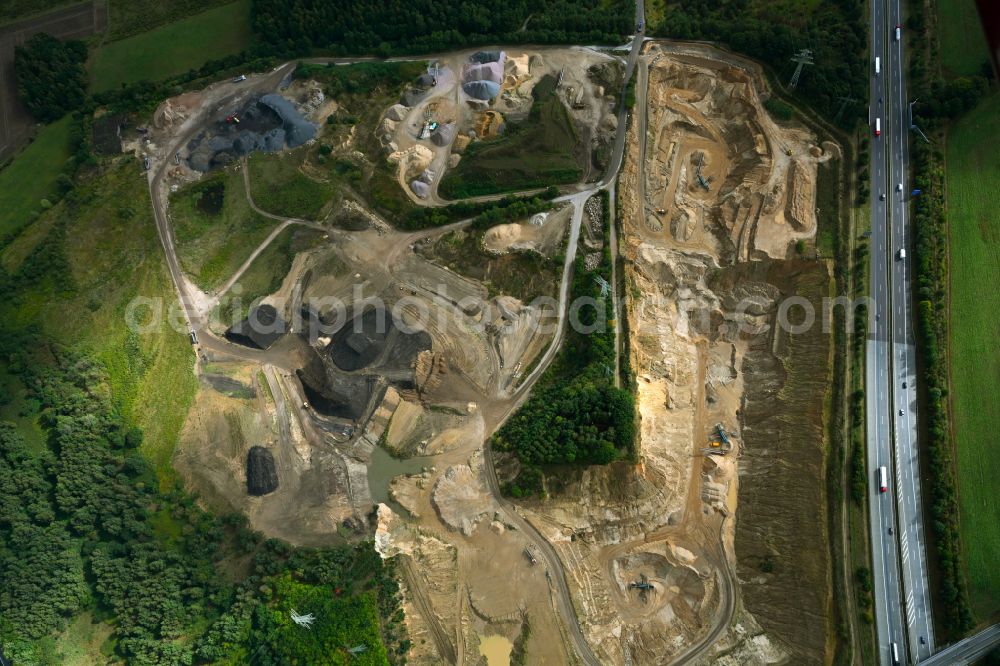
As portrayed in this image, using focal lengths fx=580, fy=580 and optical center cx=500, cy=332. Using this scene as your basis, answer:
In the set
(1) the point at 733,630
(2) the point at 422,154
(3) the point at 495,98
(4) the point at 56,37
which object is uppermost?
(4) the point at 56,37

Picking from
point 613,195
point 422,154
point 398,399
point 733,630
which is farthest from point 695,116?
point 733,630

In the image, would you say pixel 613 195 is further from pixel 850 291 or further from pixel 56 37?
pixel 56 37

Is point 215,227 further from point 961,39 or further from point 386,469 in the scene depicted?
point 961,39

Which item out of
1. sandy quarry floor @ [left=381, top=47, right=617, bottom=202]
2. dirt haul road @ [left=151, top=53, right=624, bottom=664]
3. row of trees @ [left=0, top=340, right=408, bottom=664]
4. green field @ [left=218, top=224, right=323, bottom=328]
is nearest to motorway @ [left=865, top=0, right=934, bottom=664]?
dirt haul road @ [left=151, top=53, right=624, bottom=664]

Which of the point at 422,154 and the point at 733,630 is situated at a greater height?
the point at 422,154

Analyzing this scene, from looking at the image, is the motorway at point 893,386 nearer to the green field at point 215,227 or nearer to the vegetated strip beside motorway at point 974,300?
the vegetated strip beside motorway at point 974,300

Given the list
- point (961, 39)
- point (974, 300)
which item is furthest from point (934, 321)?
point (961, 39)

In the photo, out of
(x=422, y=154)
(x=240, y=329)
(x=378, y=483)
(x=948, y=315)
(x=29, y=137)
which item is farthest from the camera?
(x=29, y=137)

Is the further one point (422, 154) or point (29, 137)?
point (29, 137)

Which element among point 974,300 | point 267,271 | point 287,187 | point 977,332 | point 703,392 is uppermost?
point 287,187
